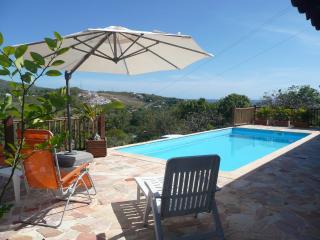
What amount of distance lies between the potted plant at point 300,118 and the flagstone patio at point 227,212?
8763mm

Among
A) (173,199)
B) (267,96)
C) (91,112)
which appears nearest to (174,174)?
(173,199)

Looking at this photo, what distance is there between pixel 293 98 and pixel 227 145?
25.3 feet

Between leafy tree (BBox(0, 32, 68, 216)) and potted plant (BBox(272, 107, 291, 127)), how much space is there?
14506 millimetres

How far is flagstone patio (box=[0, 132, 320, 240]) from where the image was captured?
10.9ft

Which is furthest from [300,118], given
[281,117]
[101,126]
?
[101,126]

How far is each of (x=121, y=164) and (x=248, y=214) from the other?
324 cm

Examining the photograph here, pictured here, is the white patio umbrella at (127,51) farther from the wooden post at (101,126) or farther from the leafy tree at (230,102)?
the leafy tree at (230,102)

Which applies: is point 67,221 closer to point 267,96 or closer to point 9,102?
point 9,102

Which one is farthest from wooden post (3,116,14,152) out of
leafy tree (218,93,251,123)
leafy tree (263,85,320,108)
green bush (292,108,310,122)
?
leafy tree (263,85,320,108)

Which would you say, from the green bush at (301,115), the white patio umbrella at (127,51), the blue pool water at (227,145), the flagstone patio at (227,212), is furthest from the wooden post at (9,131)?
the green bush at (301,115)

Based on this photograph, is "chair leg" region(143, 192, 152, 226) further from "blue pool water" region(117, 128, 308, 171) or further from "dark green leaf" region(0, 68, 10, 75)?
"blue pool water" region(117, 128, 308, 171)

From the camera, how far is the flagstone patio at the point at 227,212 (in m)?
3.33

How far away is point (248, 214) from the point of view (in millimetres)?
3877

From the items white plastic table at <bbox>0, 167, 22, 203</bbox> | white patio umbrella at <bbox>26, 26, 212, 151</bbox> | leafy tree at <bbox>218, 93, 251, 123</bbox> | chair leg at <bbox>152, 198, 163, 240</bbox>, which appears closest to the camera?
chair leg at <bbox>152, 198, 163, 240</bbox>
